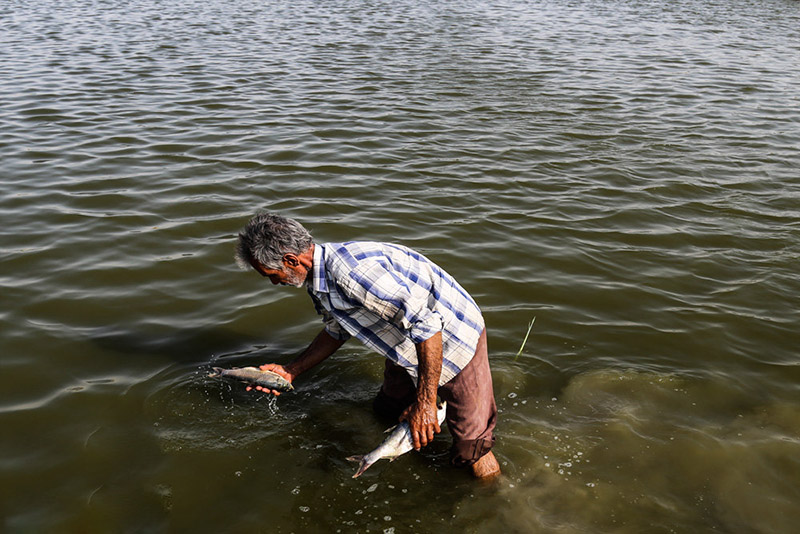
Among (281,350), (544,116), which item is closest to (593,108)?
(544,116)

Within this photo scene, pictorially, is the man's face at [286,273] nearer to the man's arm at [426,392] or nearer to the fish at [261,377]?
the man's arm at [426,392]

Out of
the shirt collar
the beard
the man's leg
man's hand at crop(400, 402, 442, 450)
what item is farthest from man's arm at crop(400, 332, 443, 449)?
the beard

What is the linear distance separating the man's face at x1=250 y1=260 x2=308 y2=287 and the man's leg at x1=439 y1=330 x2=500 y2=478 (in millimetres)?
1014

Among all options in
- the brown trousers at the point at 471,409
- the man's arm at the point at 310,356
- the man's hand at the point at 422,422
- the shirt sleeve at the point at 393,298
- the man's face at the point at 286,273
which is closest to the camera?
the shirt sleeve at the point at 393,298

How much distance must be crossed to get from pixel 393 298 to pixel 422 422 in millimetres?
745

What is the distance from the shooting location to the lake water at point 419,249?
403cm

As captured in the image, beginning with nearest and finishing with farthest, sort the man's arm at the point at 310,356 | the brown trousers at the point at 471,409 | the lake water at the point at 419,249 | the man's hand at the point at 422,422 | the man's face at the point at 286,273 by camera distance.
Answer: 1. the man's face at the point at 286,273
2. the man's hand at the point at 422,422
3. the brown trousers at the point at 471,409
4. the lake water at the point at 419,249
5. the man's arm at the point at 310,356

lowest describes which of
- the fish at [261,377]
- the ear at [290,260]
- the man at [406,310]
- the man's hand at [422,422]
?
the fish at [261,377]

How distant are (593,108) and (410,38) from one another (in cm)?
671

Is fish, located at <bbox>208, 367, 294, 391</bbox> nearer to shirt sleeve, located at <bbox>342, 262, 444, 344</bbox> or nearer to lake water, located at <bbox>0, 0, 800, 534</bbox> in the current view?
lake water, located at <bbox>0, 0, 800, 534</bbox>

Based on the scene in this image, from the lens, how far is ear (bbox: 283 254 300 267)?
3.30 m

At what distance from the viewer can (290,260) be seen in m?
3.33

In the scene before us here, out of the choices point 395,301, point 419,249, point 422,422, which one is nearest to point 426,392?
point 422,422

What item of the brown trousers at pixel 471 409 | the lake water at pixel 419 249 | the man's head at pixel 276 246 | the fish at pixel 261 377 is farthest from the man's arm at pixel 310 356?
the man's head at pixel 276 246
